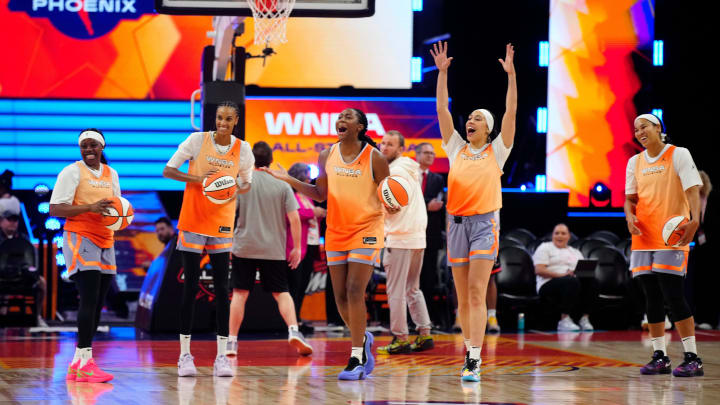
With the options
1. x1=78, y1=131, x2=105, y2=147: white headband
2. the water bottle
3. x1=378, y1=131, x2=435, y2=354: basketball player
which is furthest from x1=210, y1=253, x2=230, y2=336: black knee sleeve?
the water bottle

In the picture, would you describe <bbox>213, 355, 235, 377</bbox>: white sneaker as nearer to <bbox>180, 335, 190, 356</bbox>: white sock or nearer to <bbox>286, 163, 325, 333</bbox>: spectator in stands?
<bbox>180, 335, 190, 356</bbox>: white sock

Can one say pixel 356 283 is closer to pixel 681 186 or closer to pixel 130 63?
pixel 681 186

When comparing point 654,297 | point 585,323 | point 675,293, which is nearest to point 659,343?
point 654,297

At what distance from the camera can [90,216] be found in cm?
692

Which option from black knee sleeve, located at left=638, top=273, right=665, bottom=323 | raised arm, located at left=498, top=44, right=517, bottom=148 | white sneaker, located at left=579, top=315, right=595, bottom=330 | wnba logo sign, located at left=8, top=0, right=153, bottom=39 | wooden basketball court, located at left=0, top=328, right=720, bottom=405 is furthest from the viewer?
wnba logo sign, located at left=8, top=0, right=153, bottom=39

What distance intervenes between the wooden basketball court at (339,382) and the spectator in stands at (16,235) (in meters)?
1.34

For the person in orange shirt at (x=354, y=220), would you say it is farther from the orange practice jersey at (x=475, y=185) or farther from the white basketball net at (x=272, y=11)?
the white basketball net at (x=272, y=11)

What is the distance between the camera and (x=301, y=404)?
5926mm

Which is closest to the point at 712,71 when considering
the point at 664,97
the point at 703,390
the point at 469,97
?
the point at 664,97

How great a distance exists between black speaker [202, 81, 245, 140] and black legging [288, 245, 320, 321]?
155 centimetres

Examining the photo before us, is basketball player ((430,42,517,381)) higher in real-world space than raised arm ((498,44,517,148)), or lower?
lower

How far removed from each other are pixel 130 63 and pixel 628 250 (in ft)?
27.1

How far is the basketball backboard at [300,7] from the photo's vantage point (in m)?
9.67

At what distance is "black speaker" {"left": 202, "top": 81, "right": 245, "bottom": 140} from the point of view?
34.7 feet
